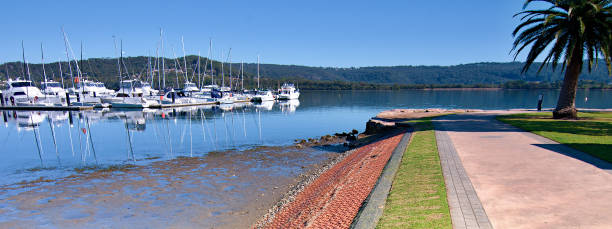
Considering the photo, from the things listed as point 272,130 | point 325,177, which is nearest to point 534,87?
point 272,130

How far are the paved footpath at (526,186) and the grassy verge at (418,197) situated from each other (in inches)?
11.1

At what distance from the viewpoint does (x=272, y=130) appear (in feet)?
126

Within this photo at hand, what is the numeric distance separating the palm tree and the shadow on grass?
10331 mm

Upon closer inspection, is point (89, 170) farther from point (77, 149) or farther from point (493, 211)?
point (493, 211)

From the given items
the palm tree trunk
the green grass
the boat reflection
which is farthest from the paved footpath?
the boat reflection

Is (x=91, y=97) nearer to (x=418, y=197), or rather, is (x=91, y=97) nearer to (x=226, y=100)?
(x=226, y=100)

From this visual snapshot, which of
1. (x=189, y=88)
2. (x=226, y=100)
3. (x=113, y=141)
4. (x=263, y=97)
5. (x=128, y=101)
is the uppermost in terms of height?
(x=189, y=88)

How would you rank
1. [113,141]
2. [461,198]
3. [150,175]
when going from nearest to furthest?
[461,198] → [150,175] → [113,141]

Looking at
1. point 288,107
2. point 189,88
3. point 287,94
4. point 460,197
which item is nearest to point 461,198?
point 460,197

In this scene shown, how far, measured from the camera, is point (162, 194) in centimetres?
1519

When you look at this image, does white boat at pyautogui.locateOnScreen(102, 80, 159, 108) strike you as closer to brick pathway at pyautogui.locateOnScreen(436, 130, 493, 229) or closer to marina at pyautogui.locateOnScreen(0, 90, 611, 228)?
marina at pyautogui.locateOnScreen(0, 90, 611, 228)

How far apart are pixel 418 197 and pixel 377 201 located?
3.27 ft

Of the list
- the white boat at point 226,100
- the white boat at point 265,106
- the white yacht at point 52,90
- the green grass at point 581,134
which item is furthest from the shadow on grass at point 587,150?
the white yacht at point 52,90

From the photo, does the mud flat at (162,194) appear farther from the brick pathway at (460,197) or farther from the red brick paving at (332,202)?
the brick pathway at (460,197)
